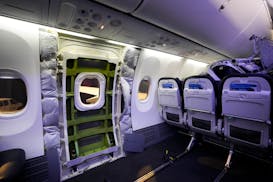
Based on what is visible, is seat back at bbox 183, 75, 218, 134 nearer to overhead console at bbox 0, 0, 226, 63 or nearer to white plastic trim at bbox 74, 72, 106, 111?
overhead console at bbox 0, 0, 226, 63

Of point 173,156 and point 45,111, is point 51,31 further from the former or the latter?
point 173,156

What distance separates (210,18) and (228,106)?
1.61m

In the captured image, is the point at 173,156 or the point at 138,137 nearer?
the point at 173,156

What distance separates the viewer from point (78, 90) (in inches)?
123

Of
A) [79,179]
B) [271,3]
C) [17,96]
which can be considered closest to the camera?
[271,3]

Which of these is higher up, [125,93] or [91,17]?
[91,17]

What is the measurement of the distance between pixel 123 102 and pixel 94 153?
1.30 meters

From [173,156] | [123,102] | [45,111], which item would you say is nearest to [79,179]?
[45,111]

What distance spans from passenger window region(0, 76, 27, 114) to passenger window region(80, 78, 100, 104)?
1.22m

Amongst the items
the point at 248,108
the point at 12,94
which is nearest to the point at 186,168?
the point at 248,108

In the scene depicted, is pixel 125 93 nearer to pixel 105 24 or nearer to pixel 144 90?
pixel 144 90

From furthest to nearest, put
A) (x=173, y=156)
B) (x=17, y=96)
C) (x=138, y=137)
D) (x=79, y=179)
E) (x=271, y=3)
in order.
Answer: (x=138, y=137) → (x=173, y=156) → (x=79, y=179) → (x=17, y=96) → (x=271, y=3)

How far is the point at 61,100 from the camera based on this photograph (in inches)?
113

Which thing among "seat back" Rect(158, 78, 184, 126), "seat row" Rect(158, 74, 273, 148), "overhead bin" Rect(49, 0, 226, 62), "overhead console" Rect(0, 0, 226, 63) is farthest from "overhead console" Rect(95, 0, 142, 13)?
"seat back" Rect(158, 78, 184, 126)
